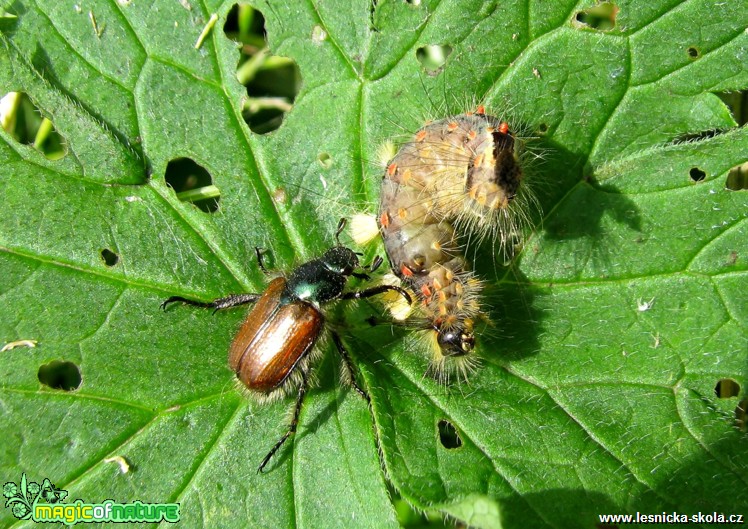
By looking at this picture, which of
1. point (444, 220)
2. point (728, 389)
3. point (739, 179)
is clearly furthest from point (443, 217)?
point (739, 179)

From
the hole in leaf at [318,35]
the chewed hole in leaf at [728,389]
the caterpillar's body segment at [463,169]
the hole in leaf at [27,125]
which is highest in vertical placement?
the hole in leaf at [318,35]

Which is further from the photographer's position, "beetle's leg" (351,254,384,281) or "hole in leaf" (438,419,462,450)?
"beetle's leg" (351,254,384,281)

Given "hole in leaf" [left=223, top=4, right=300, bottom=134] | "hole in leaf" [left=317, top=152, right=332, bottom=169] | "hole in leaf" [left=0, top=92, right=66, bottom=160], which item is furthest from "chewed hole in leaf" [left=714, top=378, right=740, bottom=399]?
"hole in leaf" [left=0, top=92, right=66, bottom=160]

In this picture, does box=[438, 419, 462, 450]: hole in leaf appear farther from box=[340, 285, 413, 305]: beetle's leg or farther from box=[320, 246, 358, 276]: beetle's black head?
box=[320, 246, 358, 276]: beetle's black head

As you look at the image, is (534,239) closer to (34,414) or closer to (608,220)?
(608,220)

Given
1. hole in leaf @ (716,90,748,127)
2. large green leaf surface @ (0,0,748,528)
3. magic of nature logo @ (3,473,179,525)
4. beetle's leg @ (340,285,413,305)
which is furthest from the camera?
hole in leaf @ (716,90,748,127)

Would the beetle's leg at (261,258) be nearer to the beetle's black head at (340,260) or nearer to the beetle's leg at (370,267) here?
the beetle's black head at (340,260)

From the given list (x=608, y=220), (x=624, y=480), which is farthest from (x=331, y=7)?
(x=624, y=480)

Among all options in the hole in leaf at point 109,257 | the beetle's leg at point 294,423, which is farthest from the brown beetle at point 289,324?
the hole in leaf at point 109,257
